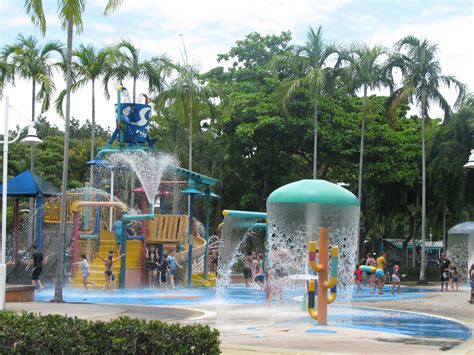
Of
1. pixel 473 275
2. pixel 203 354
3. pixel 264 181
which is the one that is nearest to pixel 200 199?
pixel 264 181

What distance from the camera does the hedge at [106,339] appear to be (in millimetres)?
9570

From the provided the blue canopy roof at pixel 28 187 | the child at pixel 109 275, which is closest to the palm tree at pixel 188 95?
the blue canopy roof at pixel 28 187

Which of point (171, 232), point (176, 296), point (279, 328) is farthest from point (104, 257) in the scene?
point (279, 328)

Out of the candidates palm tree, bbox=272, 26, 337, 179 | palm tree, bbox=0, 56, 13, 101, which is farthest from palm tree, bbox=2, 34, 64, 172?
palm tree, bbox=272, 26, 337, 179

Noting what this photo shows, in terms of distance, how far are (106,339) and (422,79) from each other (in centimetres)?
3236

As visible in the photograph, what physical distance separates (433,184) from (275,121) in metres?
9.12

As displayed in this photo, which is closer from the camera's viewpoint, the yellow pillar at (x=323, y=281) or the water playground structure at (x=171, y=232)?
the yellow pillar at (x=323, y=281)

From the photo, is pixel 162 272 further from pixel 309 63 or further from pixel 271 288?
pixel 309 63

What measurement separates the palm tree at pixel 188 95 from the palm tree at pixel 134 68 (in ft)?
1.89

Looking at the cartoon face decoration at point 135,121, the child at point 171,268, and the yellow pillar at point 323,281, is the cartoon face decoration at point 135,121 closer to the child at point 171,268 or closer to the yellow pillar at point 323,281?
the child at point 171,268

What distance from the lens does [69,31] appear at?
Result: 2172 cm

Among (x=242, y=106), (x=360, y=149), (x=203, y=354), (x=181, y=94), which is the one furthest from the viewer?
(x=242, y=106)

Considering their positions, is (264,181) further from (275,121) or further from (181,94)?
(181,94)

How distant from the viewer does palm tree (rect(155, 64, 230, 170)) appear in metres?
38.5
